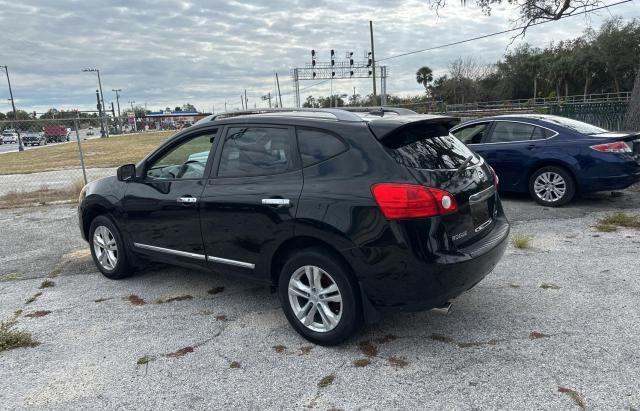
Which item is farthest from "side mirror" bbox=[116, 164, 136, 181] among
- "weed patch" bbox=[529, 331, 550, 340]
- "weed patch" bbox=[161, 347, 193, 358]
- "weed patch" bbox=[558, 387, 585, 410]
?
"weed patch" bbox=[558, 387, 585, 410]

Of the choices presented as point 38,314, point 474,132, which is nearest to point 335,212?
point 38,314

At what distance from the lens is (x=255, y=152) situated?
411 centimetres

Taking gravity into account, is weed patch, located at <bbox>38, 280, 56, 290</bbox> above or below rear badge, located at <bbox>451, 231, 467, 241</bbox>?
below

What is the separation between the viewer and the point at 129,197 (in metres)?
5.02

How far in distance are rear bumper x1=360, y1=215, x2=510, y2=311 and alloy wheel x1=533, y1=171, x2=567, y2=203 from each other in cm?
527

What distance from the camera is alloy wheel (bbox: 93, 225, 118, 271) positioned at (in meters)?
5.38

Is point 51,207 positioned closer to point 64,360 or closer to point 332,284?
point 64,360

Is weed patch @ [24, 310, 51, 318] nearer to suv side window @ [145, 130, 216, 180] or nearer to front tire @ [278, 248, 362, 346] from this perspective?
suv side window @ [145, 130, 216, 180]

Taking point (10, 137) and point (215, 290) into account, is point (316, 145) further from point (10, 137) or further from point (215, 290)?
point (10, 137)

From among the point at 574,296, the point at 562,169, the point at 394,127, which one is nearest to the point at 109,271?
the point at 394,127

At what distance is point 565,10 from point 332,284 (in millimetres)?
14295

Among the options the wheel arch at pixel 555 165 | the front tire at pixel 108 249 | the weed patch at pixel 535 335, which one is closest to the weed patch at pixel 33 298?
the front tire at pixel 108 249

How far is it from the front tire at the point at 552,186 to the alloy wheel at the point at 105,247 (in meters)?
6.47

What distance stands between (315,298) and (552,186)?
5885 millimetres
